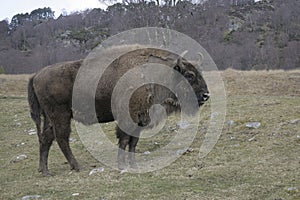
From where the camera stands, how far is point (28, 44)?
91312 millimetres

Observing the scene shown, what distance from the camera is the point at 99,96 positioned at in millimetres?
7484

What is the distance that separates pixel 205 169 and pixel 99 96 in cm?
231

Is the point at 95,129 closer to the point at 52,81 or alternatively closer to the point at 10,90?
the point at 52,81

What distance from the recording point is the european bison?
7.34 metres

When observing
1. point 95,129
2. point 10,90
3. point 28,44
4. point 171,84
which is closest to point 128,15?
point 10,90

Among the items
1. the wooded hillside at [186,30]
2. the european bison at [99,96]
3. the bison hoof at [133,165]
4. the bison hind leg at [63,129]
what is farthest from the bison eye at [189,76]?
the wooded hillside at [186,30]

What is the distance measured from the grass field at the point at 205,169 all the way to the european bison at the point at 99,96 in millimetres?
609

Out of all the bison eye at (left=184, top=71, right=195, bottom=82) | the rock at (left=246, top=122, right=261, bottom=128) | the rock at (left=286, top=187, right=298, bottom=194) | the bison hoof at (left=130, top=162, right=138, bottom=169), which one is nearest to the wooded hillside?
the rock at (left=246, top=122, right=261, bottom=128)

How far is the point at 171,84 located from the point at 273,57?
4790cm

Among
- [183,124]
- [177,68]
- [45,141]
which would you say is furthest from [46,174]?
[183,124]

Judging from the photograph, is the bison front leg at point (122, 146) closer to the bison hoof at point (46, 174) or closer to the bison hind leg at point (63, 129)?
the bison hind leg at point (63, 129)

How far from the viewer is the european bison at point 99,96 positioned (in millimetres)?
7336

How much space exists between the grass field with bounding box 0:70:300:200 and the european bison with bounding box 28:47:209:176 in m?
0.61

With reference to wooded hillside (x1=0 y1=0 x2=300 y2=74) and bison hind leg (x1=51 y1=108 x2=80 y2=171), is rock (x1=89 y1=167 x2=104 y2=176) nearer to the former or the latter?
bison hind leg (x1=51 y1=108 x2=80 y2=171)
